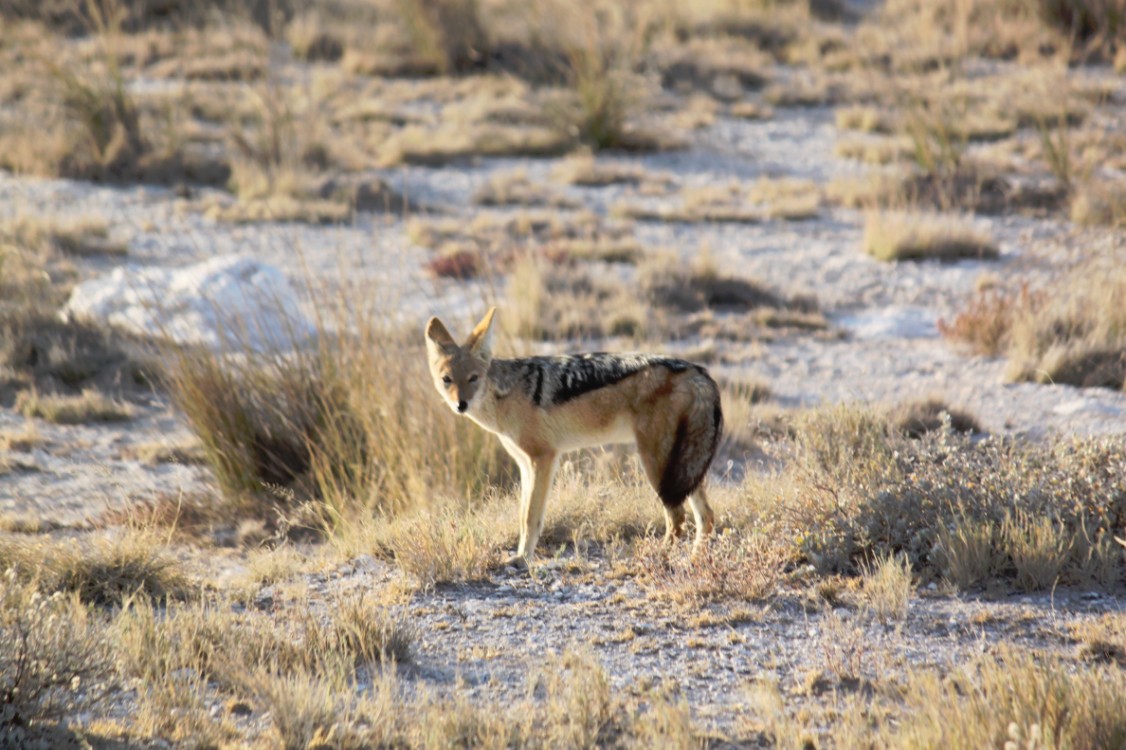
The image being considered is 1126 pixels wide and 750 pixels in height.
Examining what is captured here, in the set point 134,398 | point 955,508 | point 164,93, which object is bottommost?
point 134,398

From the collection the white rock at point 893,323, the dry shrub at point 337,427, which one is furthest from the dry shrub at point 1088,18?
the dry shrub at point 337,427

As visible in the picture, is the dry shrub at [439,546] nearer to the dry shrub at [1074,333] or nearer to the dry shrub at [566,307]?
the dry shrub at [566,307]

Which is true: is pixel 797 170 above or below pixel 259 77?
below

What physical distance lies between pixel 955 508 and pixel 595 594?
72.6 inches

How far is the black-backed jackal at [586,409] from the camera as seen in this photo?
19.3 feet

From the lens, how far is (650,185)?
16750mm

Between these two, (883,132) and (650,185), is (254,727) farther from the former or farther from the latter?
(883,132)

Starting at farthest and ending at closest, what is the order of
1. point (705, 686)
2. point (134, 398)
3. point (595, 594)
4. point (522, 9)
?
1. point (522, 9)
2. point (134, 398)
3. point (595, 594)
4. point (705, 686)

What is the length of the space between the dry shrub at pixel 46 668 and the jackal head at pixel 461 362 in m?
2.01

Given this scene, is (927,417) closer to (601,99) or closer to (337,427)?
(337,427)

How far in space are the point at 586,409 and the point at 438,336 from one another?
2.92ft

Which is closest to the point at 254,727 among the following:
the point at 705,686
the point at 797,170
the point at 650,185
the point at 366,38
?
the point at 705,686

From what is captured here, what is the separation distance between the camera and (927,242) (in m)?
13.6

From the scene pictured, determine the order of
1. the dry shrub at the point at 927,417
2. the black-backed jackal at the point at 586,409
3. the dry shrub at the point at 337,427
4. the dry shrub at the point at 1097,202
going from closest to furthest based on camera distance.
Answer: the black-backed jackal at the point at 586,409
the dry shrub at the point at 337,427
the dry shrub at the point at 927,417
the dry shrub at the point at 1097,202
